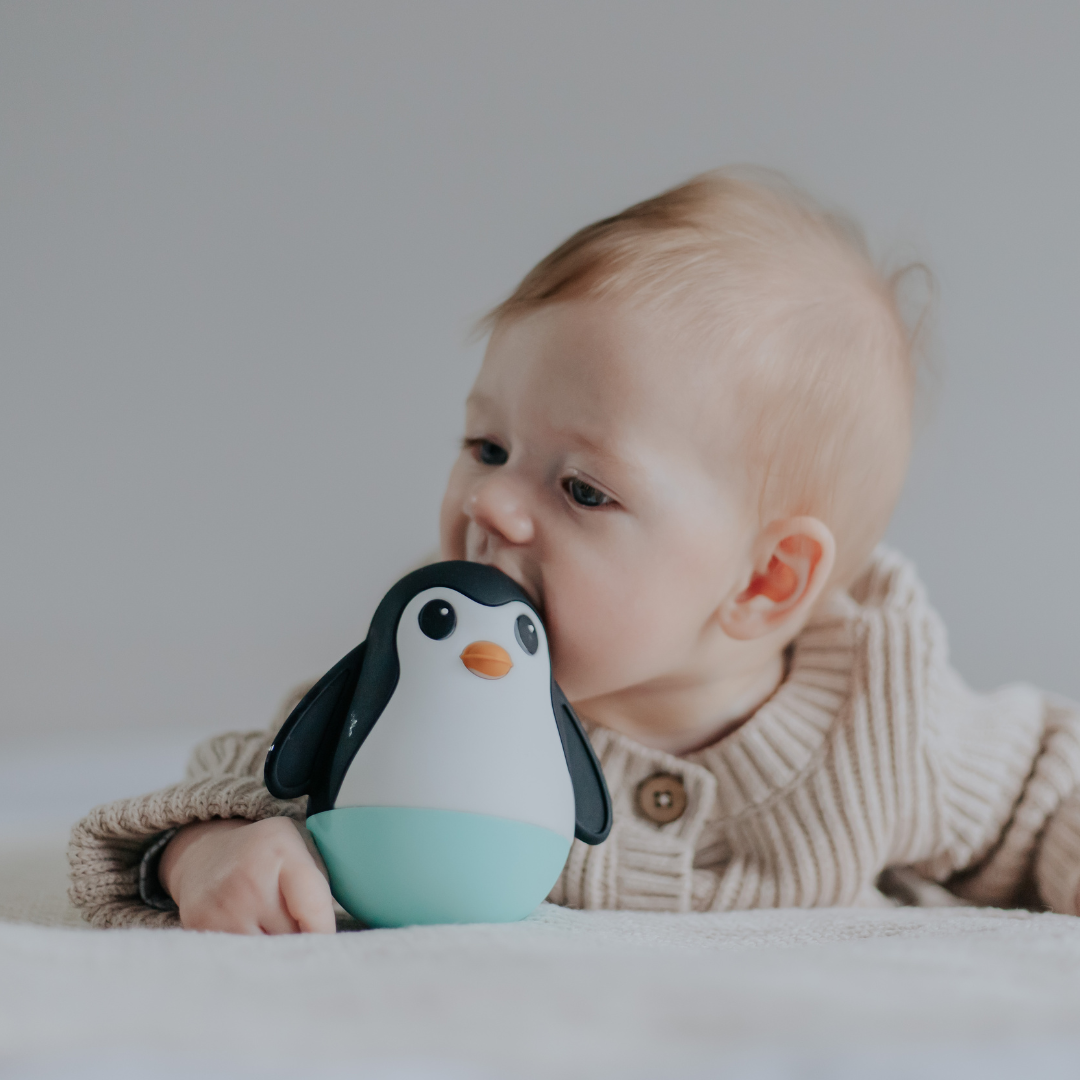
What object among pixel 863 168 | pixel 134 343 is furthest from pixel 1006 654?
pixel 134 343

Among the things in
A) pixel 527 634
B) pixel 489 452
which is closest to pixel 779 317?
pixel 489 452

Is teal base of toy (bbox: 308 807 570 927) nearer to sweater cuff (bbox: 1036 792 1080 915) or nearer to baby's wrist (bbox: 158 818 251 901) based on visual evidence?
baby's wrist (bbox: 158 818 251 901)

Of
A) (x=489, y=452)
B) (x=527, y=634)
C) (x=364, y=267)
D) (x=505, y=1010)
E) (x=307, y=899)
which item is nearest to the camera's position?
(x=505, y=1010)

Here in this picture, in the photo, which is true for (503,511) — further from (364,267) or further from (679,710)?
(364,267)

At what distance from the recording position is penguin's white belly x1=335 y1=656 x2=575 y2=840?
24.2 inches

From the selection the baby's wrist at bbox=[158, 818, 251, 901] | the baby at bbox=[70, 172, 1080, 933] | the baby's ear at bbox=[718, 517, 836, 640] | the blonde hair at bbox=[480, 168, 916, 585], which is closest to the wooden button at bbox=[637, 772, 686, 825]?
the baby at bbox=[70, 172, 1080, 933]

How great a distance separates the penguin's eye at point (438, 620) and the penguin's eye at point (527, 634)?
4cm

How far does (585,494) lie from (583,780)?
0.22m

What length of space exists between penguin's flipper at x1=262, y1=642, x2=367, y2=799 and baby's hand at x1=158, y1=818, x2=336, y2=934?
3 cm

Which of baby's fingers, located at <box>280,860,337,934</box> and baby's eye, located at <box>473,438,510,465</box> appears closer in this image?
baby's fingers, located at <box>280,860,337,934</box>

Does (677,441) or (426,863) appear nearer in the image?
(426,863)

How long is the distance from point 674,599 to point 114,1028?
56 cm

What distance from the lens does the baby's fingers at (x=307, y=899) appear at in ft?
1.92

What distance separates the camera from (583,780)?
2.37ft
